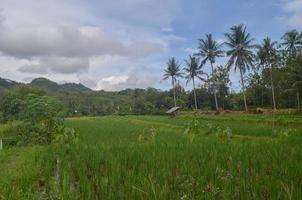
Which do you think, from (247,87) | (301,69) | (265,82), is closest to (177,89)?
(247,87)

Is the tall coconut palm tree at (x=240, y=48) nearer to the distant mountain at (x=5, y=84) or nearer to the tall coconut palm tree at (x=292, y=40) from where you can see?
the tall coconut palm tree at (x=292, y=40)

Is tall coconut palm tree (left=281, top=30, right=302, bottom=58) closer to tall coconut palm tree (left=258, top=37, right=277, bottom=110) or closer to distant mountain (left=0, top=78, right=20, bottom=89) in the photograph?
tall coconut palm tree (left=258, top=37, right=277, bottom=110)

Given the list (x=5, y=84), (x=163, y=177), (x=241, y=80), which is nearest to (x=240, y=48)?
(x=241, y=80)

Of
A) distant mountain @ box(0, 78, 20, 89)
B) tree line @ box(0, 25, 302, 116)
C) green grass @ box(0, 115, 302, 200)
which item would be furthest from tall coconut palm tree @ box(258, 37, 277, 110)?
distant mountain @ box(0, 78, 20, 89)

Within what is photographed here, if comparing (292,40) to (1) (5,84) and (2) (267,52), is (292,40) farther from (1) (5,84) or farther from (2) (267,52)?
(1) (5,84)

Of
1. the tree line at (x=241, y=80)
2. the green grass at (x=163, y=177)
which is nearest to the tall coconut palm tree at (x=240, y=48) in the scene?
the tree line at (x=241, y=80)

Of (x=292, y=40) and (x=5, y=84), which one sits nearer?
(x=292, y=40)

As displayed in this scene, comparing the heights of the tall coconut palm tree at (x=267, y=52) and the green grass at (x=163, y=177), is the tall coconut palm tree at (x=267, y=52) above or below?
above

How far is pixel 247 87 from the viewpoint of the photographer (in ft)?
179


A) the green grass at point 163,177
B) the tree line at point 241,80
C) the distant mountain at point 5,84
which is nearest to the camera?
the green grass at point 163,177

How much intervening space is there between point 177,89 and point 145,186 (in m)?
75.1

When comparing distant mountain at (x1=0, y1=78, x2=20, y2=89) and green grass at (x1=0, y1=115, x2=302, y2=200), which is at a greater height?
distant mountain at (x1=0, y1=78, x2=20, y2=89)

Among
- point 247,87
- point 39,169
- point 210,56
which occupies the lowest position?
point 39,169

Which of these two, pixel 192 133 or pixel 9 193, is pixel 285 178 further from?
pixel 192 133
